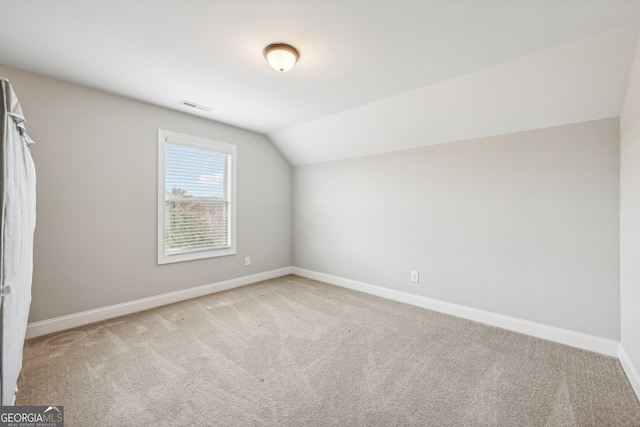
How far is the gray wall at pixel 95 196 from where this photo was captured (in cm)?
254

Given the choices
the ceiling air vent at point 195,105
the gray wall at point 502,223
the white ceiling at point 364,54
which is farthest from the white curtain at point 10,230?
the gray wall at point 502,223

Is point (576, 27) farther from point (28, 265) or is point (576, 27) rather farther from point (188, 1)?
point (28, 265)

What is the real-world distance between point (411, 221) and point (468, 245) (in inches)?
28.5

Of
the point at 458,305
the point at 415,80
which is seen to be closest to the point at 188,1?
the point at 415,80

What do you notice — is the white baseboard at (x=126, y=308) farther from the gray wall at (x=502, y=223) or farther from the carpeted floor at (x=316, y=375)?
the gray wall at (x=502, y=223)

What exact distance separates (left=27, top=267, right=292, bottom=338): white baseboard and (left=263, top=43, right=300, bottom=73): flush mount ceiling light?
3.04m

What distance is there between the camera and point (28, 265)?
1752mm

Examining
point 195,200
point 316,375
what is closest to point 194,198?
point 195,200

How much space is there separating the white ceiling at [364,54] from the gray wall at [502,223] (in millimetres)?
311

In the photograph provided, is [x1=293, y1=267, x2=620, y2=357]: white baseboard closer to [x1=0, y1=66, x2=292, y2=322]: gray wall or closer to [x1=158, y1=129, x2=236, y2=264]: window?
[x1=158, y1=129, x2=236, y2=264]: window

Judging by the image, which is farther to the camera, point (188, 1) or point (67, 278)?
point (67, 278)

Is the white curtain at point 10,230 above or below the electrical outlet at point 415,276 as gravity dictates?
above

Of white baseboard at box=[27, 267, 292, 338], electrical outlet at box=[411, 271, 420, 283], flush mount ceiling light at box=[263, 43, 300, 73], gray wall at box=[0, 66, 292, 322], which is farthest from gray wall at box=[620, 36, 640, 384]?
gray wall at box=[0, 66, 292, 322]

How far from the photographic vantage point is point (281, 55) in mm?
2049
